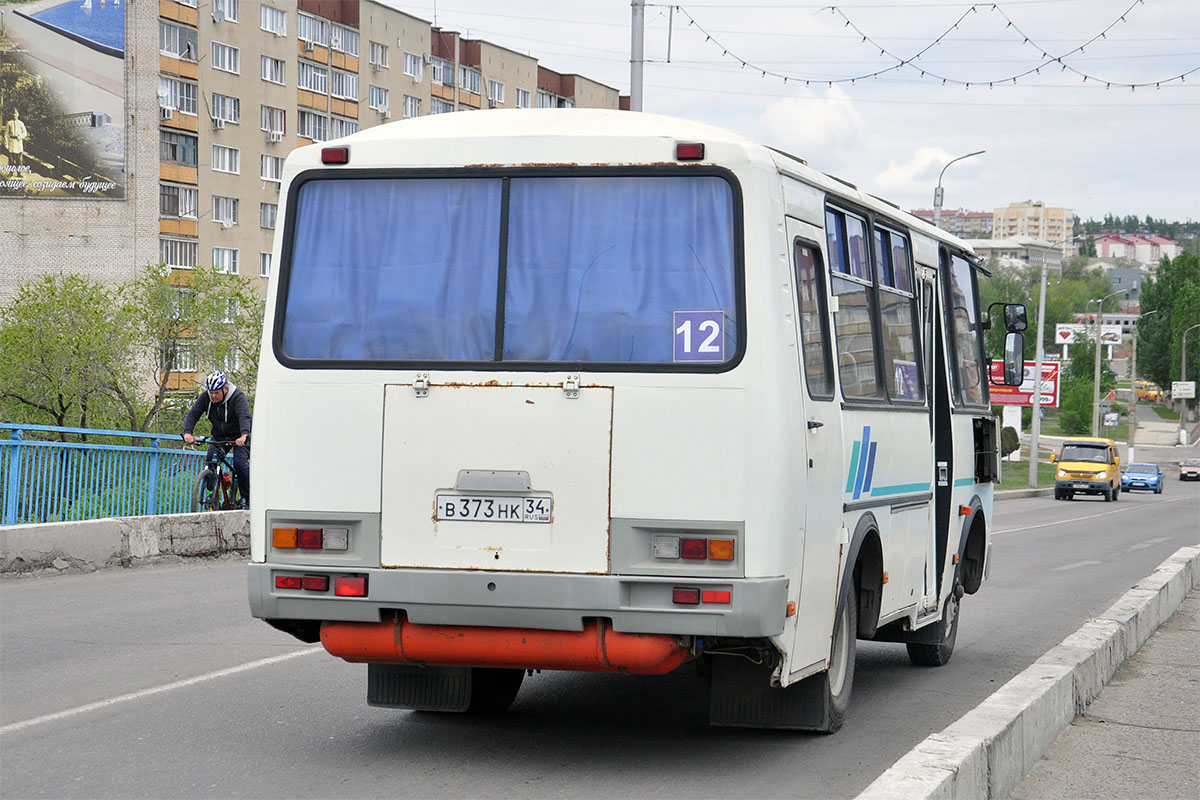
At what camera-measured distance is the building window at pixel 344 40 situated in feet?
261

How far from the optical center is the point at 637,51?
23766mm

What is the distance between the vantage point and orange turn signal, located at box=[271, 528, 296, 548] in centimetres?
662

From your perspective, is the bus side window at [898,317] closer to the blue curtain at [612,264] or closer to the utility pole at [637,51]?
the blue curtain at [612,264]

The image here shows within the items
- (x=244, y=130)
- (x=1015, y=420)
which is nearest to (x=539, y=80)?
(x=244, y=130)

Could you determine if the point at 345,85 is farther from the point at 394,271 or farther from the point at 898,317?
the point at 394,271

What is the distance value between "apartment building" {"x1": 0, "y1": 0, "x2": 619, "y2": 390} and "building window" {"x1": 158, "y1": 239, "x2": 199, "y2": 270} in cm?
6

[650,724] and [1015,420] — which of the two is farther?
[1015,420]

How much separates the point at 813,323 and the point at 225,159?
69030mm

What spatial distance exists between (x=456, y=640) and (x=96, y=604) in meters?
6.67

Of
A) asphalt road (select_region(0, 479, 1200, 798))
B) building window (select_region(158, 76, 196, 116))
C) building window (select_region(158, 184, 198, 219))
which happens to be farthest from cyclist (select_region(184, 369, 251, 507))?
building window (select_region(158, 76, 196, 116))

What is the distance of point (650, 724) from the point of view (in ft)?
25.8

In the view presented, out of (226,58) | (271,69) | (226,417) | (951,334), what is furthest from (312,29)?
(951,334)

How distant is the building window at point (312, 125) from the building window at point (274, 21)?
13.5 ft

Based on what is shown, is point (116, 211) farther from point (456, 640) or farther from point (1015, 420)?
point (456, 640)
